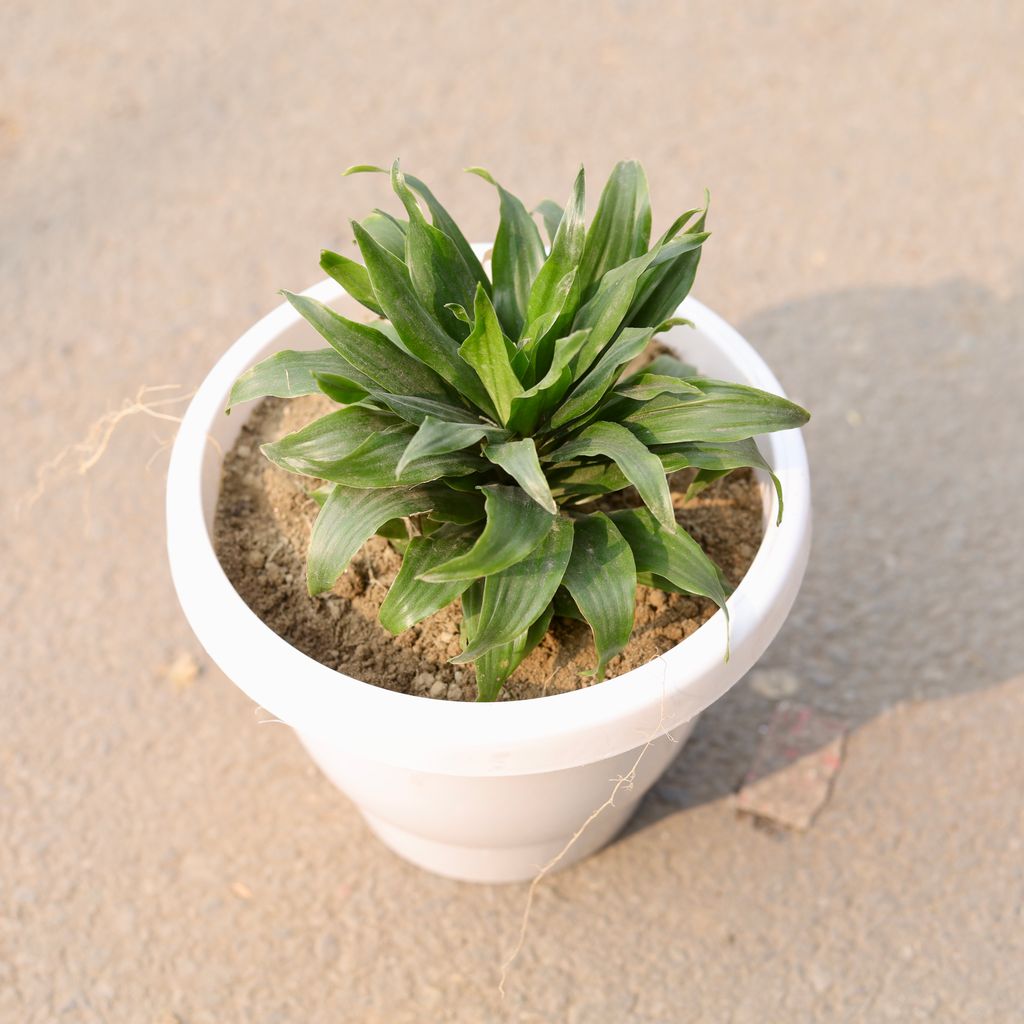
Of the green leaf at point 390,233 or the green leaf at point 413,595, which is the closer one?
the green leaf at point 413,595

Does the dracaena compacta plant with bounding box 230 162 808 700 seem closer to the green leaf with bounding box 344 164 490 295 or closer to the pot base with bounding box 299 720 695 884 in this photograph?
the green leaf with bounding box 344 164 490 295

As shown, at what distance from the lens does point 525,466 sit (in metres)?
1.22

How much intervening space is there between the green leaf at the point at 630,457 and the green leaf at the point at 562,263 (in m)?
0.14

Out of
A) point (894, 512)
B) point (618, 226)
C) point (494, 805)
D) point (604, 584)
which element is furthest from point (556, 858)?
point (894, 512)

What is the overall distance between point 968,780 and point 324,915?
3.41 feet

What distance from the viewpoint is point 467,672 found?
4.78ft

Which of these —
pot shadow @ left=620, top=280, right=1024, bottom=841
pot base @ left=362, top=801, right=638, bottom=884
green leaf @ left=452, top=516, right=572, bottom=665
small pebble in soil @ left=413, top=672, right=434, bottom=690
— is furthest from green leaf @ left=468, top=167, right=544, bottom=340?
pot shadow @ left=620, top=280, right=1024, bottom=841

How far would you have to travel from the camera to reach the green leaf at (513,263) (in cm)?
150

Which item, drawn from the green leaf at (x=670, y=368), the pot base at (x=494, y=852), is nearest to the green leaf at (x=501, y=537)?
the green leaf at (x=670, y=368)

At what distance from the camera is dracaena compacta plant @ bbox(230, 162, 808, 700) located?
128 cm

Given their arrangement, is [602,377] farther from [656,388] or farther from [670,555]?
[670,555]

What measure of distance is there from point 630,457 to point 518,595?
0.19m

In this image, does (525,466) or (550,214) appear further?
(550,214)

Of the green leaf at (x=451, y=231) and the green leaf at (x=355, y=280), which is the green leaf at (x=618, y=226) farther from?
the green leaf at (x=355, y=280)
